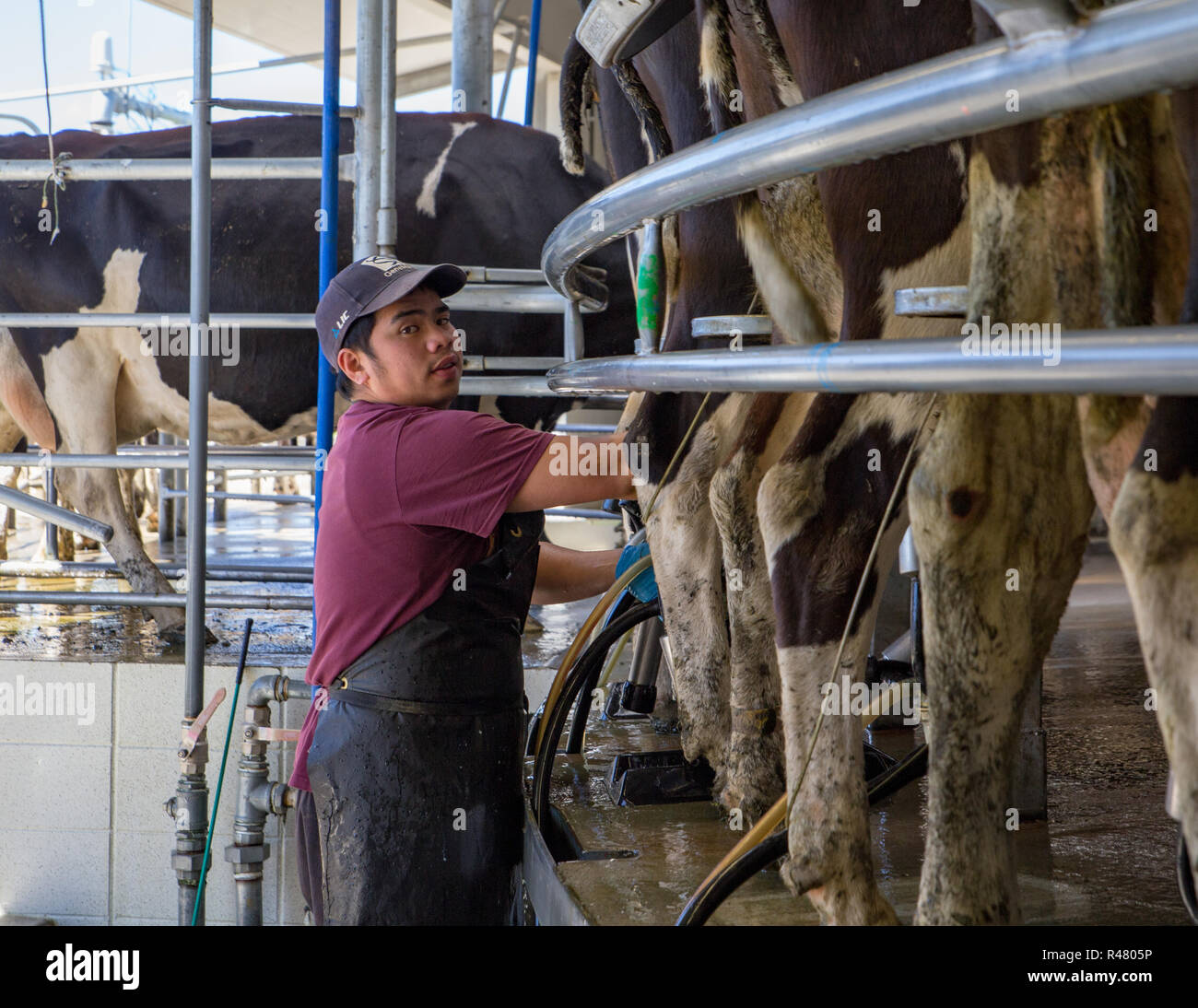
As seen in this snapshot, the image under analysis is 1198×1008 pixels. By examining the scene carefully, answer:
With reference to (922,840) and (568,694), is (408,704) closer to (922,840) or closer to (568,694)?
(568,694)

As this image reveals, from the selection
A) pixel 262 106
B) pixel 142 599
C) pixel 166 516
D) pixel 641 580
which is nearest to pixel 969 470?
pixel 641 580

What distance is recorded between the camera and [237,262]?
4.22 meters

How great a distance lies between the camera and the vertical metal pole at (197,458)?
2.75m

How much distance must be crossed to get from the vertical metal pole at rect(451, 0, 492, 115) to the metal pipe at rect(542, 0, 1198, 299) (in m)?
3.24

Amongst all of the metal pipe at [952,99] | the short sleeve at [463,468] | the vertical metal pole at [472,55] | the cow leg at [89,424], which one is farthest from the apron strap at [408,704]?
the vertical metal pole at [472,55]

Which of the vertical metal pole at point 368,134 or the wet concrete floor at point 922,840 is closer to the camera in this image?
the wet concrete floor at point 922,840

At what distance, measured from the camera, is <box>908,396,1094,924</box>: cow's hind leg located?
116 centimetres

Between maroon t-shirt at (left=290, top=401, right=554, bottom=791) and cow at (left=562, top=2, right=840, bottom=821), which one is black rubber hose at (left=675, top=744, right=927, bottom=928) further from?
maroon t-shirt at (left=290, top=401, right=554, bottom=791)

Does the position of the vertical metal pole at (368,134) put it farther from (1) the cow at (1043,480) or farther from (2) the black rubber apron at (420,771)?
(1) the cow at (1043,480)

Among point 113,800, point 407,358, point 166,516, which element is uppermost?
point 407,358

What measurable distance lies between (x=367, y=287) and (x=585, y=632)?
70cm

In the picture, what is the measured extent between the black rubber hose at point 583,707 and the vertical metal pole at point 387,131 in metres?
0.97

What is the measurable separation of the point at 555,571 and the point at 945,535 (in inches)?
45.8
